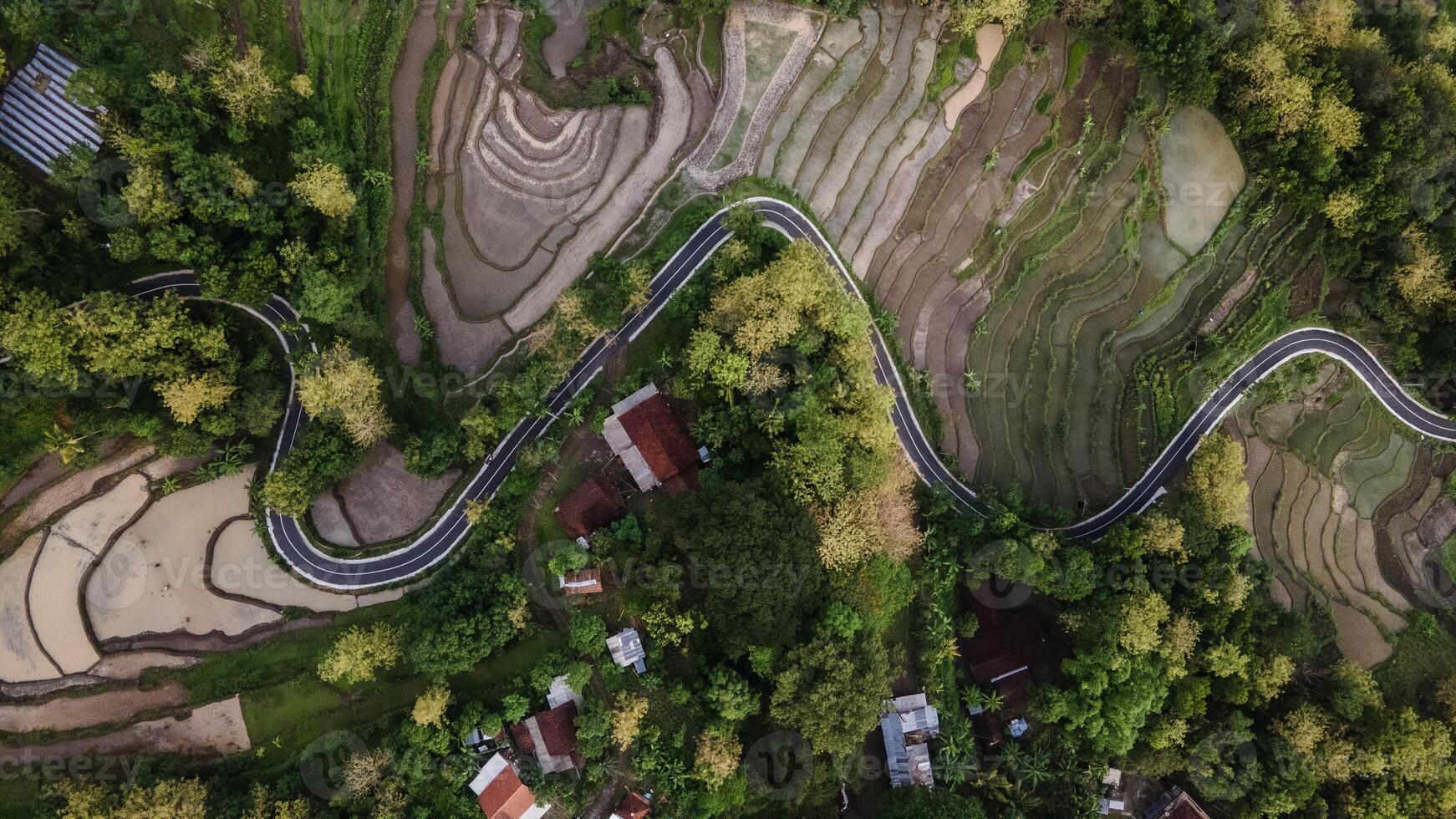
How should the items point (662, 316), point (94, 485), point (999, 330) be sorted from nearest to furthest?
point (94, 485) → point (662, 316) → point (999, 330)

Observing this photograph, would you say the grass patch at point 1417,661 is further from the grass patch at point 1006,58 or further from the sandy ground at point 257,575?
the sandy ground at point 257,575

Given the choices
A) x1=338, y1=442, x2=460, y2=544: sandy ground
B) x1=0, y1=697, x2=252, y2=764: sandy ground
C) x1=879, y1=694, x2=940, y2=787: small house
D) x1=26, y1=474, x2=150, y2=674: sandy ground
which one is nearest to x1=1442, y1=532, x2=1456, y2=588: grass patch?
x1=879, y1=694, x2=940, y2=787: small house

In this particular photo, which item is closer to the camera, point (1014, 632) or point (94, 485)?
point (94, 485)

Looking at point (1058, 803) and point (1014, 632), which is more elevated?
point (1014, 632)

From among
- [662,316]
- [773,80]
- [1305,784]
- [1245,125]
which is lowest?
[1305,784]

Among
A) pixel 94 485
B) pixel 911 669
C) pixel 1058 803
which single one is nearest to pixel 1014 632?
pixel 911 669

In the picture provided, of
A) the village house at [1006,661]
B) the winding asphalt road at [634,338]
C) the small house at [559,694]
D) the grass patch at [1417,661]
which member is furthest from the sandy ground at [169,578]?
the grass patch at [1417,661]

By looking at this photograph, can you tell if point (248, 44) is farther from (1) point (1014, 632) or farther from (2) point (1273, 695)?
(2) point (1273, 695)
